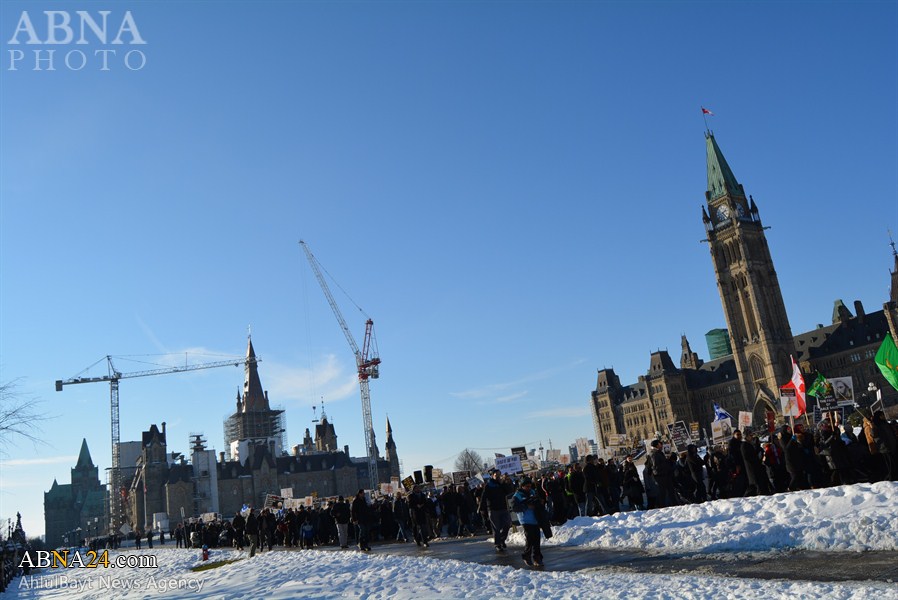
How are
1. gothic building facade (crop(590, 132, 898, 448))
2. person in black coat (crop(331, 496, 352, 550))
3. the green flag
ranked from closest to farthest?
person in black coat (crop(331, 496, 352, 550))
the green flag
gothic building facade (crop(590, 132, 898, 448))

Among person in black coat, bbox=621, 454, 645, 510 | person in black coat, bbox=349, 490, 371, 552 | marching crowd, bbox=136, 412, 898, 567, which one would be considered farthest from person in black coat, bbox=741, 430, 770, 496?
person in black coat, bbox=349, 490, 371, 552

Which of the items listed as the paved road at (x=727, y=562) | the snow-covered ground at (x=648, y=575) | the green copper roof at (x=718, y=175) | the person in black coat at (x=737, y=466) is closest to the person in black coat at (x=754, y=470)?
the person in black coat at (x=737, y=466)

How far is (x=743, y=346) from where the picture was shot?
127625 millimetres

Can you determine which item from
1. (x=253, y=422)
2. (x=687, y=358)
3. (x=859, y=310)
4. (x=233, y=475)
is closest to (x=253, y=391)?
(x=253, y=422)

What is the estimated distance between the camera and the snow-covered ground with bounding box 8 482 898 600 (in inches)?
412

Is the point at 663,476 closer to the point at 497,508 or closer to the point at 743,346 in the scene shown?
the point at 497,508

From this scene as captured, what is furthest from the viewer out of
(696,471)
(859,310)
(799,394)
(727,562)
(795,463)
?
(859,310)

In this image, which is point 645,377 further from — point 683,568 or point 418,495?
point 683,568

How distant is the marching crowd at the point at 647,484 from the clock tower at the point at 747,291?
10304 cm

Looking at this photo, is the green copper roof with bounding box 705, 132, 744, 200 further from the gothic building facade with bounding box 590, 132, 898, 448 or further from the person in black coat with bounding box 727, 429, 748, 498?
the person in black coat with bounding box 727, 429, 748, 498

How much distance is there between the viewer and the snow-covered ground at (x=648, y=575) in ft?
34.4

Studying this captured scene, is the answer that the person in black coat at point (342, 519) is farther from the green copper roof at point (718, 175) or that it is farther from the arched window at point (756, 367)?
the green copper roof at point (718, 175)

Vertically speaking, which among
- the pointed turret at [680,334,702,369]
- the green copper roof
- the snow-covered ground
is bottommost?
the snow-covered ground

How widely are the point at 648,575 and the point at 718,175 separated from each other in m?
138
